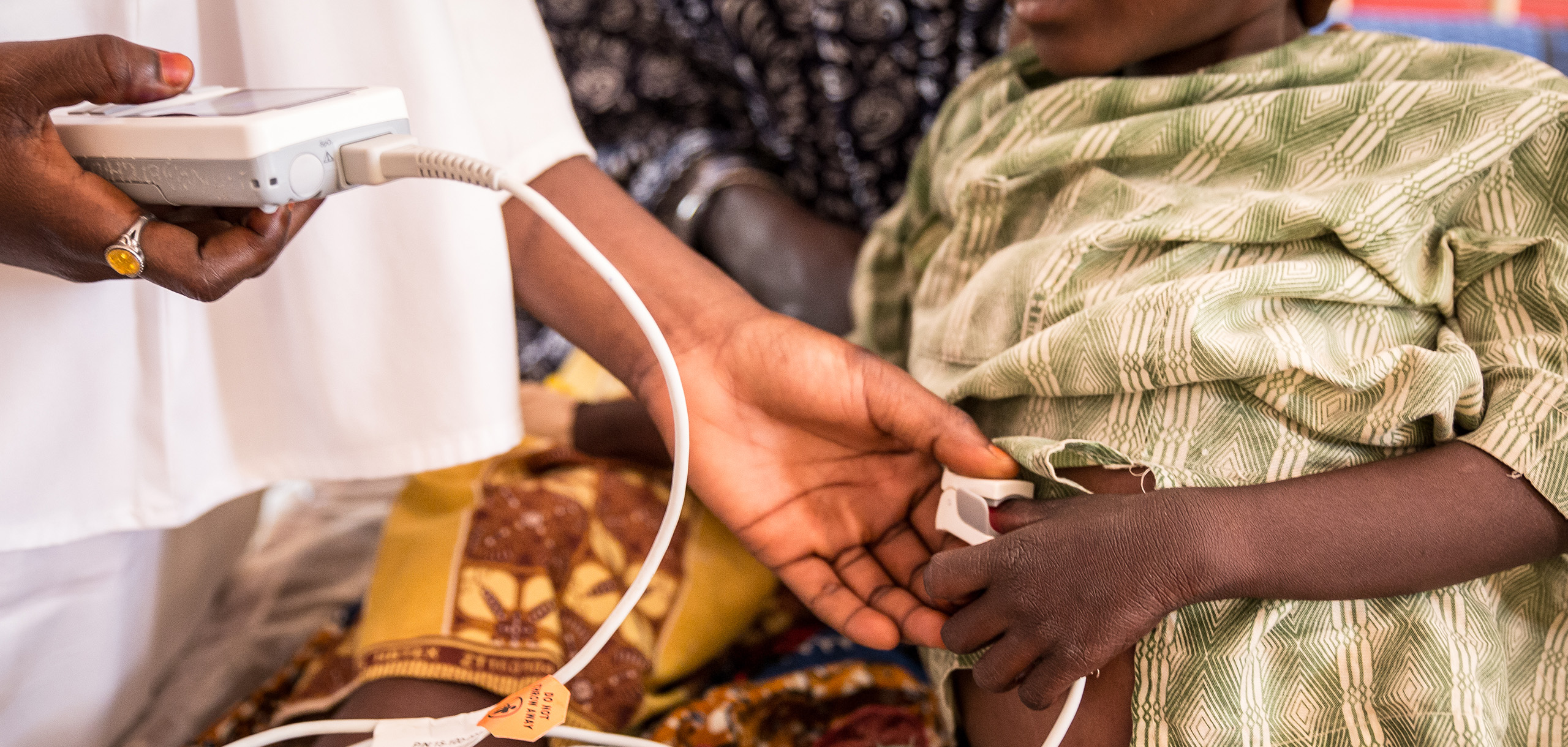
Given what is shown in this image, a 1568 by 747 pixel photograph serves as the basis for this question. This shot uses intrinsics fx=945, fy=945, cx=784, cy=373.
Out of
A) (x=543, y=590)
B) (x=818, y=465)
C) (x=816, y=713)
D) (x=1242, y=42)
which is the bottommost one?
(x=816, y=713)

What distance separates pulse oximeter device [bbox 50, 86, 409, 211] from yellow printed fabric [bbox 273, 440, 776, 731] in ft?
1.32

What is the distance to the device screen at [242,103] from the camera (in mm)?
519

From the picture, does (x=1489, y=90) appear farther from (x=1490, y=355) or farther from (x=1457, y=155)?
(x=1490, y=355)

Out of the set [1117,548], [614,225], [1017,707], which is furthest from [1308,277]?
[614,225]

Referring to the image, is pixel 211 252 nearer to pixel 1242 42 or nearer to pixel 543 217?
pixel 543 217

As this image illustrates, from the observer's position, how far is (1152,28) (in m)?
0.78

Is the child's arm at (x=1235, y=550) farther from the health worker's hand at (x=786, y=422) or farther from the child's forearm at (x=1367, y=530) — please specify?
the health worker's hand at (x=786, y=422)

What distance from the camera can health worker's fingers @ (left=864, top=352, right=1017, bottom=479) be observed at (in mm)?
652

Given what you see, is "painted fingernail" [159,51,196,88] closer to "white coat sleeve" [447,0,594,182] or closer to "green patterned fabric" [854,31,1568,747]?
"white coat sleeve" [447,0,594,182]

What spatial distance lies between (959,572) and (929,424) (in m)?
0.12

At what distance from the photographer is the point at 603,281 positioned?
81 cm

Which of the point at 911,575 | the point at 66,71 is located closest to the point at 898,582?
the point at 911,575

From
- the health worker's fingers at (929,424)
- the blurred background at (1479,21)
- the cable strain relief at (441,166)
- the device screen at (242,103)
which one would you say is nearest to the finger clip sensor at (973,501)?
the health worker's fingers at (929,424)

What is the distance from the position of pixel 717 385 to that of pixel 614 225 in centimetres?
17
